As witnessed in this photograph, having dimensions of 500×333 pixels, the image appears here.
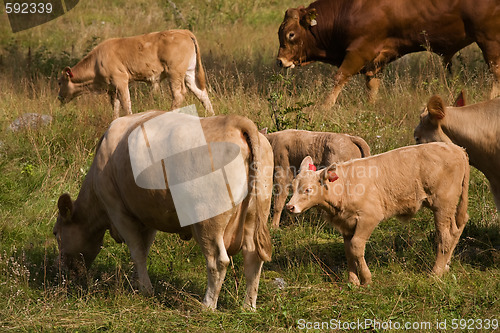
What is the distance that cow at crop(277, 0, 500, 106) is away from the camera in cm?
1104

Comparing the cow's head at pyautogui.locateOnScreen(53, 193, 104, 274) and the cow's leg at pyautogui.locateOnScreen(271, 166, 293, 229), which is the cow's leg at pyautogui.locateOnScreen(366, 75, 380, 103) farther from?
the cow's head at pyautogui.locateOnScreen(53, 193, 104, 274)

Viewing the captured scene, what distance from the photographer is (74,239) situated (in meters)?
6.66

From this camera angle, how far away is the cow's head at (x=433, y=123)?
7.00 metres

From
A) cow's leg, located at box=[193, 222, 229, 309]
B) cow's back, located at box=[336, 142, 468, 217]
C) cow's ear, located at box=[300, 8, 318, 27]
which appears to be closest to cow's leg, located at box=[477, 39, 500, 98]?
cow's ear, located at box=[300, 8, 318, 27]

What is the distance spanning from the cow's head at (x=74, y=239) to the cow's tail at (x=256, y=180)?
6.10 feet

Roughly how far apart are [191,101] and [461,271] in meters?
6.62

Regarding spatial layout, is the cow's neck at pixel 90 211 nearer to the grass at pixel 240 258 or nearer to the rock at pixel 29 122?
the grass at pixel 240 258

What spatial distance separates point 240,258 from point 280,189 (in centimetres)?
120

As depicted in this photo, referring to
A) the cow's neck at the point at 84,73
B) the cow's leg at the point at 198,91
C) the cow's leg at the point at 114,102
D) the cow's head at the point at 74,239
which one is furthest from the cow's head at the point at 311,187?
the cow's neck at the point at 84,73

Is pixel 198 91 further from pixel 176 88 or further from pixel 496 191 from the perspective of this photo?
pixel 496 191

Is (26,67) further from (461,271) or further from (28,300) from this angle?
(461,271)

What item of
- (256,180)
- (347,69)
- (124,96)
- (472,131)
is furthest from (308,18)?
(256,180)

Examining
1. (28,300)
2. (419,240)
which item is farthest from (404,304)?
(28,300)

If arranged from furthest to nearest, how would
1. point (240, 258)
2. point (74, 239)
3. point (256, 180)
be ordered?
A: 1. point (240, 258)
2. point (74, 239)
3. point (256, 180)
